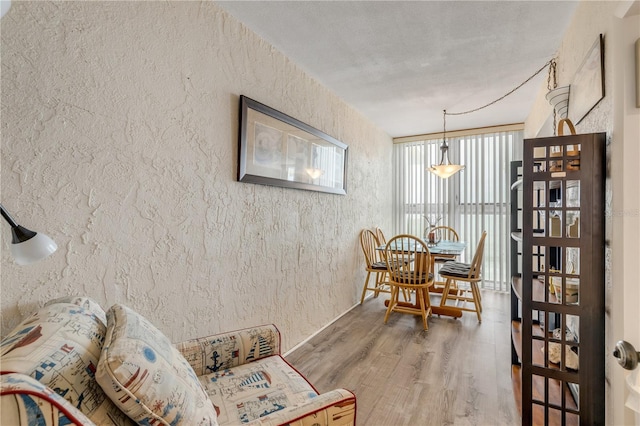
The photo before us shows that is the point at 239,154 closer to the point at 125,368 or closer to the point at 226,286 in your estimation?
the point at 226,286

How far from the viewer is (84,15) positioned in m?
1.22

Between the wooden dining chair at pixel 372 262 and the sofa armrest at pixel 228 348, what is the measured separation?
2.19 m

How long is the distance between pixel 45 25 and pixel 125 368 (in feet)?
4.27

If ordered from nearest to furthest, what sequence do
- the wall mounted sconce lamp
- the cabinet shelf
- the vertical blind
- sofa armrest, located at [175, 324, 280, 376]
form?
the wall mounted sconce lamp, sofa armrest, located at [175, 324, 280, 376], the cabinet shelf, the vertical blind

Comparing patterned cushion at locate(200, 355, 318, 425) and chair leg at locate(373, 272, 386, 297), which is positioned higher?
patterned cushion at locate(200, 355, 318, 425)

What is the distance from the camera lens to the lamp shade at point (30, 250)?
859 mm

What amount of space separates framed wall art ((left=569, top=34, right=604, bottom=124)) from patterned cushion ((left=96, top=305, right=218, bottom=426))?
1.99 metres

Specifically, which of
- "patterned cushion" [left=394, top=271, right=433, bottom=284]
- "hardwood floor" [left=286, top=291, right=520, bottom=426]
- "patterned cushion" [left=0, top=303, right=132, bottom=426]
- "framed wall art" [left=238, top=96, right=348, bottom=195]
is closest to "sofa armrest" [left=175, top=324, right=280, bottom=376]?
"patterned cushion" [left=0, top=303, right=132, bottom=426]

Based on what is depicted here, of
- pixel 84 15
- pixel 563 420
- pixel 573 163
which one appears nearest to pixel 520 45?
pixel 573 163

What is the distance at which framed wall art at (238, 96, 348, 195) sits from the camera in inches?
79.0

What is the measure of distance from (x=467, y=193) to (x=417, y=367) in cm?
314

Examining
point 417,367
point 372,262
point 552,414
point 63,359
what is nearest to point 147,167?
point 63,359

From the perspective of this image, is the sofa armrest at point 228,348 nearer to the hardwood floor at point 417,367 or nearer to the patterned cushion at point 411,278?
the hardwood floor at point 417,367

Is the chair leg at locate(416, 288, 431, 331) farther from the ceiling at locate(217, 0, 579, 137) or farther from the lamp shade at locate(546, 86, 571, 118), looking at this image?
the ceiling at locate(217, 0, 579, 137)
